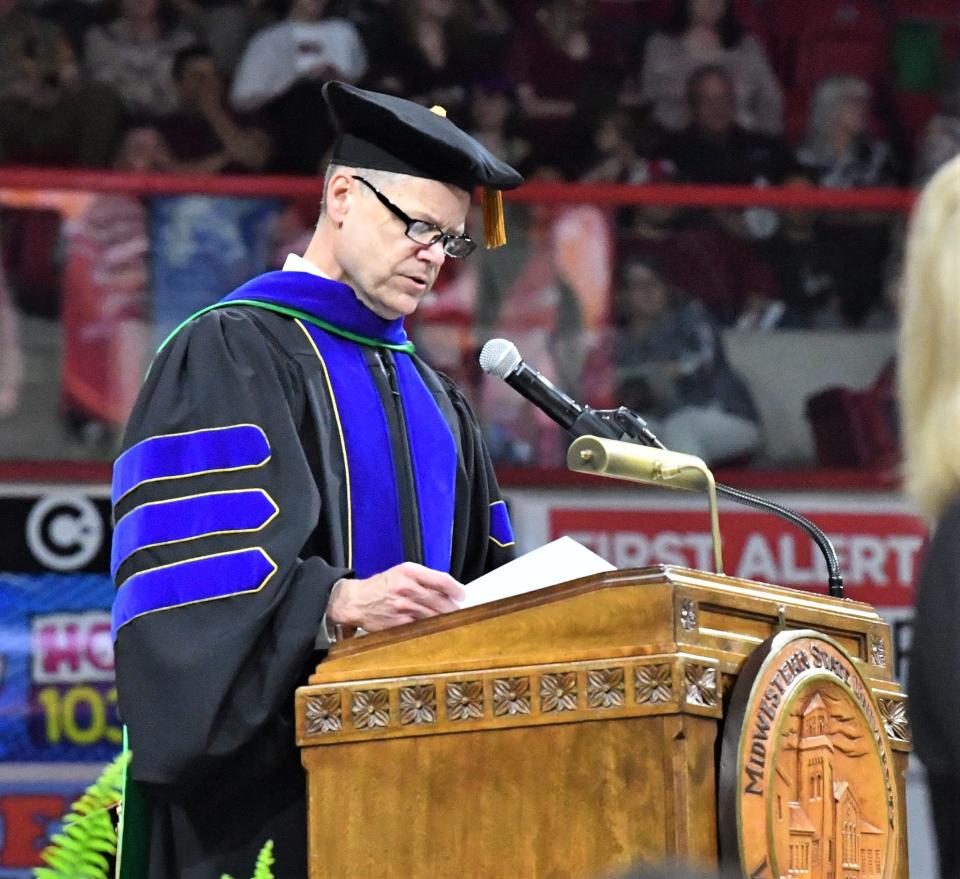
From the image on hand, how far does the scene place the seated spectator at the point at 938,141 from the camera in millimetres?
8617

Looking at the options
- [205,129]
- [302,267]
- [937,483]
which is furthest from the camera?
[205,129]

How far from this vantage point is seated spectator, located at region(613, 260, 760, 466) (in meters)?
7.86

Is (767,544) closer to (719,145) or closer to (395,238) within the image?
(719,145)

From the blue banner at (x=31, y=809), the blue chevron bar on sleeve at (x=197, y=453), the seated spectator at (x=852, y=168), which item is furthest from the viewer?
the seated spectator at (x=852, y=168)

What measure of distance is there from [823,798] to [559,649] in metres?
0.43

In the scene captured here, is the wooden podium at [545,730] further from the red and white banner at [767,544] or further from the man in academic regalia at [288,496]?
the red and white banner at [767,544]

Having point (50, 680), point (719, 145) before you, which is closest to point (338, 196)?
point (50, 680)

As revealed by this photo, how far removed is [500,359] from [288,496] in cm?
42

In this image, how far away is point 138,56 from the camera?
822 centimetres

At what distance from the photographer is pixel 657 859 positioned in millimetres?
2693

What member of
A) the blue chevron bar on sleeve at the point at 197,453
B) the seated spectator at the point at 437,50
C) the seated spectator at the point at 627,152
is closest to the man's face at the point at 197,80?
the seated spectator at the point at 437,50

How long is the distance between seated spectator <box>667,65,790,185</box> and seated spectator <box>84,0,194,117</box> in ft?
6.81

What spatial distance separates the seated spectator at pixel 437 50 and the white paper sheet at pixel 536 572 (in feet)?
17.5

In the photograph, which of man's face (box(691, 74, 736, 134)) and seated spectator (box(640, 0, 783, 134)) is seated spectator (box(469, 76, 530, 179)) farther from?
man's face (box(691, 74, 736, 134))
